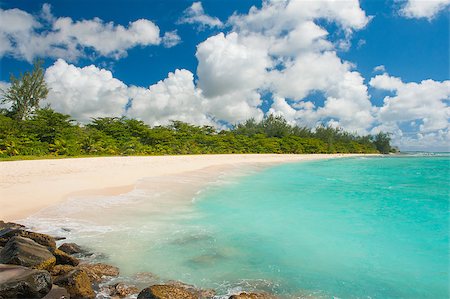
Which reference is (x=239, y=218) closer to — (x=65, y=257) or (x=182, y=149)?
(x=65, y=257)

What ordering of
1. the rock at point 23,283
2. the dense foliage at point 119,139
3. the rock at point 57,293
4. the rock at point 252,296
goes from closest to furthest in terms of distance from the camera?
the rock at point 23,283, the rock at point 57,293, the rock at point 252,296, the dense foliage at point 119,139

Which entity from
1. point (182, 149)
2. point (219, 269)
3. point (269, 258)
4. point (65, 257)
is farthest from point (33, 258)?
point (182, 149)

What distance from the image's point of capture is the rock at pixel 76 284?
12.7 ft

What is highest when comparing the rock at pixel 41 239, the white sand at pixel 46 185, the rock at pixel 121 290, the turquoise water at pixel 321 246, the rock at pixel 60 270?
the white sand at pixel 46 185

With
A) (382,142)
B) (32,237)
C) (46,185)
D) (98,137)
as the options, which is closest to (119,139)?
(98,137)

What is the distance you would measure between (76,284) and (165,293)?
4.15ft

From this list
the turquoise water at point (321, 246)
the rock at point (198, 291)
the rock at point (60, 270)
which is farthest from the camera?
the turquoise water at point (321, 246)

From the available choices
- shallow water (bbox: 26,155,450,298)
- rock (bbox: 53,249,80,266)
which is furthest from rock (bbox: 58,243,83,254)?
rock (bbox: 53,249,80,266)

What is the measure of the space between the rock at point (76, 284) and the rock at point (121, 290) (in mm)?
257

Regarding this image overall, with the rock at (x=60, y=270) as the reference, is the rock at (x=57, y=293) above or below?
below

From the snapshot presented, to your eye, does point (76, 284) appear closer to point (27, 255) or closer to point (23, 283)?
point (23, 283)

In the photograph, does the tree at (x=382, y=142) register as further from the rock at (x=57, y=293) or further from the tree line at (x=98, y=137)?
the rock at (x=57, y=293)

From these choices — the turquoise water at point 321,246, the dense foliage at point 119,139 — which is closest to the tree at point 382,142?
the dense foliage at point 119,139

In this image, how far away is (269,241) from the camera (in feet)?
23.5
